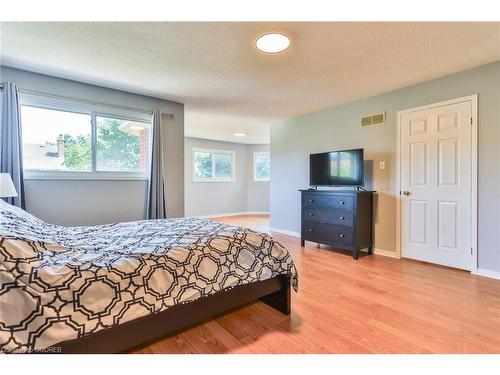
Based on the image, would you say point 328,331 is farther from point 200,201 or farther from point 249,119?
point 200,201

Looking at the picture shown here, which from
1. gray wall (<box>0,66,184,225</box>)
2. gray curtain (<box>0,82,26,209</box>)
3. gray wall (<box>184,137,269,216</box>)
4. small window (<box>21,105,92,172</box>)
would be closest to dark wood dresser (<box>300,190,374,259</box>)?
gray wall (<box>0,66,184,225</box>)

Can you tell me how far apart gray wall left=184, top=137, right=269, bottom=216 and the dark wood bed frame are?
5.33 metres

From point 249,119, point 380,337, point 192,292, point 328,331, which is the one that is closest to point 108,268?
point 192,292

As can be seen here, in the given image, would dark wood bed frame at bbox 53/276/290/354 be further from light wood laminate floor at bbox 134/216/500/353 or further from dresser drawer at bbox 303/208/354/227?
dresser drawer at bbox 303/208/354/227

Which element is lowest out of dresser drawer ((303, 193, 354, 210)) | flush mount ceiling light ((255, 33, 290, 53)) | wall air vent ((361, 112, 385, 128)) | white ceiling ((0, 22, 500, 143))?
dresser drawer ((303, 193, 354, 210))

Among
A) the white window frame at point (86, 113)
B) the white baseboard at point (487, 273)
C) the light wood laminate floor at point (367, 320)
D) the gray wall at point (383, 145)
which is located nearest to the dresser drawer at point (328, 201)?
the gray wall at point (383, 145)

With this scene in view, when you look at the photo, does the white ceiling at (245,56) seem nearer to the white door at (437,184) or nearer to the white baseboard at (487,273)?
the white door at (437,184)

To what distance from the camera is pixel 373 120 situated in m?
3.78

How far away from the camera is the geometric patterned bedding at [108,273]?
1065 millimetres

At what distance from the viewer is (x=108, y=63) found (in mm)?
2629

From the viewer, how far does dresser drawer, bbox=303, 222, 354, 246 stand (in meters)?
3.59

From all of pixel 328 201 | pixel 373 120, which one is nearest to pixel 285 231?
pixel 328 201

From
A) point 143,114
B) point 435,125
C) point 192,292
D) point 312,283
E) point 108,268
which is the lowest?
point 312,283

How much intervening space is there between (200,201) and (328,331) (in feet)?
19.2
